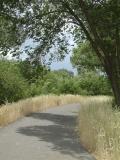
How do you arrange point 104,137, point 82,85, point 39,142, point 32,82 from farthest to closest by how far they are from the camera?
point 82,85 < point 32,82 < point 39,142 < point 104,137

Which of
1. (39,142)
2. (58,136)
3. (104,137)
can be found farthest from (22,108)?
(104,137)

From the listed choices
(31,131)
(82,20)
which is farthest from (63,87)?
(31,131)

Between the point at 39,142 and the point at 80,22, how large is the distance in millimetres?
12278

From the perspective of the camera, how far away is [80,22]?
2656cm

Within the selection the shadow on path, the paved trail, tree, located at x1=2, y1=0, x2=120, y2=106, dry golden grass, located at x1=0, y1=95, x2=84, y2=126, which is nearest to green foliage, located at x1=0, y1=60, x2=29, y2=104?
dry golden grass, located at x1=0, y1=95, x2=84, y2=126

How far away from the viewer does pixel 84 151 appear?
13.5 m

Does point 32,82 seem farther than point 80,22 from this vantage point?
Yes

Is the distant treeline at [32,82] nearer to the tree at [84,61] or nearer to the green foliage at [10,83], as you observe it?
the green foliage at [10,83]

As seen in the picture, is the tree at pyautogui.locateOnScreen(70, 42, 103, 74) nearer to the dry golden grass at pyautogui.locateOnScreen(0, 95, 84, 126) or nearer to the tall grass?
the dry golden grass at pyautogui.locateOnScreen(0, 95, 84, 126)

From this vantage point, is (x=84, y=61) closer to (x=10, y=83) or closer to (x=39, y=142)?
(x=10, y=83)

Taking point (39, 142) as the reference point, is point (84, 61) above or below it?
above

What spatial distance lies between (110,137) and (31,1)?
1499 centimetres

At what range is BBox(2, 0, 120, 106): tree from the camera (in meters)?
24.2

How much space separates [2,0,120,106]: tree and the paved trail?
548 centimetres
